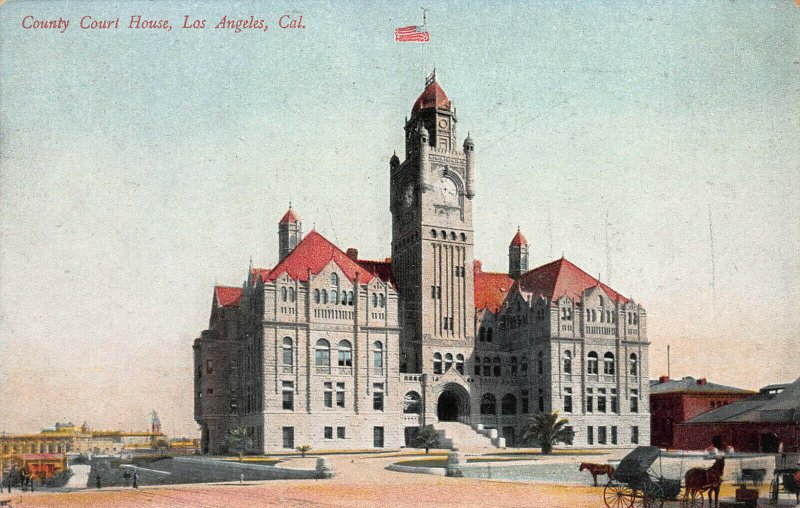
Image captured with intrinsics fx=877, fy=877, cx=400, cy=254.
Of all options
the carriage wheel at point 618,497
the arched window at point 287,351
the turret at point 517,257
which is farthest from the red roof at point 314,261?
the carriage wheel at point 618,497

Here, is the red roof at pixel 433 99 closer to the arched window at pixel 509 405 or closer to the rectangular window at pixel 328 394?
the arched window at pixel 509 405

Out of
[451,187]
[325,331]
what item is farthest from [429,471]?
[451,187]

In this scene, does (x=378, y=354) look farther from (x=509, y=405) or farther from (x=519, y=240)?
(x=519, y=240)

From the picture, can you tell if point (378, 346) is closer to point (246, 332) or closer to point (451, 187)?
point (246, 332)

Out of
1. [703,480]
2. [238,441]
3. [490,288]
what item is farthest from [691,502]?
[490,288]

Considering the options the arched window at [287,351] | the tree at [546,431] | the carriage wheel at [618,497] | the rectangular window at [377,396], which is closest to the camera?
the carriage wheel at [618,497]

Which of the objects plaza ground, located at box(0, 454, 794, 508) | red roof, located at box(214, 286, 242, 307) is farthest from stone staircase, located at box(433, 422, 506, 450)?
plaza ground, located at box(0, 454, 794, 508)
